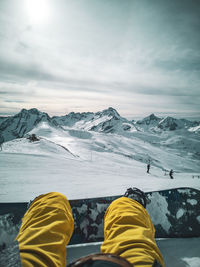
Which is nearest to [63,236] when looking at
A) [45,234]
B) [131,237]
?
[45,234]

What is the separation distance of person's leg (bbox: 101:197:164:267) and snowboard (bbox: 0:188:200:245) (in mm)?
778

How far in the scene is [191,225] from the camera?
2.53m

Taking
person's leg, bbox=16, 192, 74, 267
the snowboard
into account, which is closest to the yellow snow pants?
person's leg, bbox=16, 192, 74, 267

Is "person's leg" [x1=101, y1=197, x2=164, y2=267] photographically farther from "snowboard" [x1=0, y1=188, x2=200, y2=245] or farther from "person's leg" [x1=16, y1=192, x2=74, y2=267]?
"snowboard" [x1=0, y1=188, x2=200, y2=245]

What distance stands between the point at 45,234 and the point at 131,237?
928 mm

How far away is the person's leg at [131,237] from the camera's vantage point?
127 centimetres

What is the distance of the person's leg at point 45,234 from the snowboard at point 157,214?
70 centimetres

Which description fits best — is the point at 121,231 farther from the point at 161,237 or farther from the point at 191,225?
the point at 191,225

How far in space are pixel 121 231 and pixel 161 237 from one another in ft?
4.66

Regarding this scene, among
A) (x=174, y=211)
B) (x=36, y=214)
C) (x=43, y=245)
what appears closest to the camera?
(x=43, y=245)

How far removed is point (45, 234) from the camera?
1.45 meters

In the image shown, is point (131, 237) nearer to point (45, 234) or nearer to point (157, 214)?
point (45, 234)

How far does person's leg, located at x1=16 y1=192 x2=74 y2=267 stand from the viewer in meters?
1.22

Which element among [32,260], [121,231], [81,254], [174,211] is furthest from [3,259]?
[174,211]
